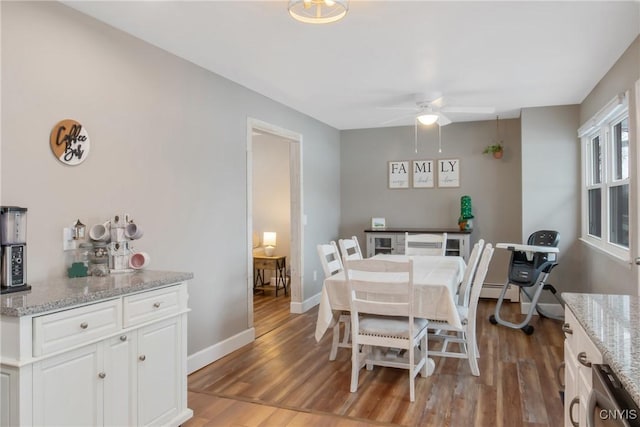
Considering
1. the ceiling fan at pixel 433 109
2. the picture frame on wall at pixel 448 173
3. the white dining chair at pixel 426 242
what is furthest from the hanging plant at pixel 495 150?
the white dining chair at pixel 426 242

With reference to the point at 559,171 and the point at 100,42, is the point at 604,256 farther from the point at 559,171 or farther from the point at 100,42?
the point at 100,42

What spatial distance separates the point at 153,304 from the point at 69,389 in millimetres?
558

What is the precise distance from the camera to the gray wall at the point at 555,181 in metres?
5.04

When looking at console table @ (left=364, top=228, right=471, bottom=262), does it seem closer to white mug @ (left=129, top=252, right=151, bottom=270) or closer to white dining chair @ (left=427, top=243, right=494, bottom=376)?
white dining chair @ (left=427, top=243, right=494, bottom=376)

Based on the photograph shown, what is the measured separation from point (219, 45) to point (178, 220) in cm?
133

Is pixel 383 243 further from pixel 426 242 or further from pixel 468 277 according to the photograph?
pixel 468 277

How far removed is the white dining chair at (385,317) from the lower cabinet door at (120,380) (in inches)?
56.2

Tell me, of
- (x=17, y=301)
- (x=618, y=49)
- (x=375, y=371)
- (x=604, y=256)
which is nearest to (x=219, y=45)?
(x=17, y=301)

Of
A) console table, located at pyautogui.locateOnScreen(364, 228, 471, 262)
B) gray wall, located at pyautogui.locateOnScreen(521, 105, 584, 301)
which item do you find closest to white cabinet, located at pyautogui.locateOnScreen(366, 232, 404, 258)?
console table, located at pyautogui.locateOnScreen(364, 228, 471, 262)

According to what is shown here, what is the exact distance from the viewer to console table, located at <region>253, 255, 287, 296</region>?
6410mm

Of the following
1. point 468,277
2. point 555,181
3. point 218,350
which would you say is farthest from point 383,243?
point 218,350

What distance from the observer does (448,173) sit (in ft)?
20.5

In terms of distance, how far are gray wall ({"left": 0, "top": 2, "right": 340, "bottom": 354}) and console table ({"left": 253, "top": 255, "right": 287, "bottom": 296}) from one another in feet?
7.33

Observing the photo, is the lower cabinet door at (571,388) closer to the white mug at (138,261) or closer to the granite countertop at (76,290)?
the granite countertop at (76,290)
